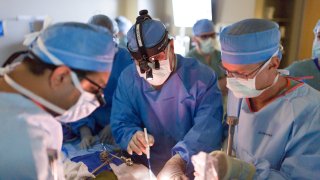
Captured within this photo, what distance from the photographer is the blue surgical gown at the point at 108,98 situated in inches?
86.3

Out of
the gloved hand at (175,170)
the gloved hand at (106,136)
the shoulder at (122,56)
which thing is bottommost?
the gloved hand at (106,136)

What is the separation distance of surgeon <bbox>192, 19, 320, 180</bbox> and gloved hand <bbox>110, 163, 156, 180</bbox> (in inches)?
14.4

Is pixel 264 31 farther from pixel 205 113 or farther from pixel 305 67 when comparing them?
pixel 305 67

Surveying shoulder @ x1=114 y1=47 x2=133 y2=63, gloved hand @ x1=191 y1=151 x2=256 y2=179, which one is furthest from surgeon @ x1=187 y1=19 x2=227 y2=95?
gloved hand @ x1=191 y1=151 x2=256 y2=179

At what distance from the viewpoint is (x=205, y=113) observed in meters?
1.63

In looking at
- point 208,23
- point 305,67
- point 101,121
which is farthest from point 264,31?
point 208,23

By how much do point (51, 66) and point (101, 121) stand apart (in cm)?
134

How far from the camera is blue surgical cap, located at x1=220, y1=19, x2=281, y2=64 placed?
1.27 meters

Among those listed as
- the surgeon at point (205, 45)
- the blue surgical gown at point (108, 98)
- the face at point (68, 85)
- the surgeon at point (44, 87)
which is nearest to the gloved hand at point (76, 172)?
the surgeon at point (44, 87)

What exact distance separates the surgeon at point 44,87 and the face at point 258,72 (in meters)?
0.61

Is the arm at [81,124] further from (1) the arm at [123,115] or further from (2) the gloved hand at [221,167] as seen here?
(2) the gloved hand at [221,167]

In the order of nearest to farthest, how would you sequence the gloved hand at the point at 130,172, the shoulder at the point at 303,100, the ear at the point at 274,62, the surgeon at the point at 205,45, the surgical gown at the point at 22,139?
the surgical gown at the point at 22,139 < the shoulder at the point at 303,100 < the ear at the point at 274,62 < the gloved hand at the point at 130,172 < the surgeon at the point at 205,45

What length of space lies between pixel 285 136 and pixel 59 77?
934 millimetres

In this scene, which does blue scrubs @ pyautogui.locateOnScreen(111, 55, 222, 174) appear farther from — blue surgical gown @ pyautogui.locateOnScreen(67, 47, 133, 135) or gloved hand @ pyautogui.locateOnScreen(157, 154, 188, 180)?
blue surgical gown @ pyautogui.locateOnScreen(67, 47, 133, 135)
